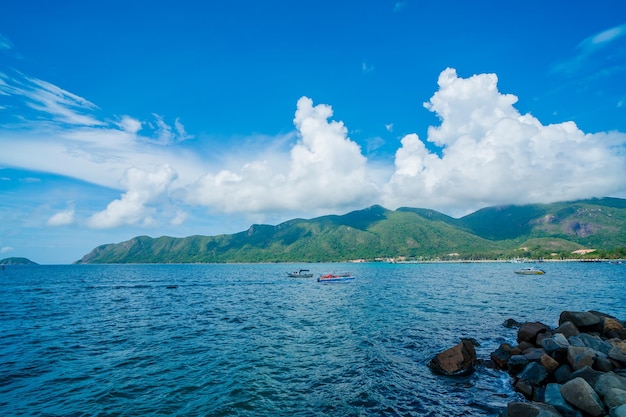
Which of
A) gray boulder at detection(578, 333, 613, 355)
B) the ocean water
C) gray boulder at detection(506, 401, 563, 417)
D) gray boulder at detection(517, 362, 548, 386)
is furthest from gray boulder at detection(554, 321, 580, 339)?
gray boulder at detection(506, 401, 563, 417)

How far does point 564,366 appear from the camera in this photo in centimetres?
1794

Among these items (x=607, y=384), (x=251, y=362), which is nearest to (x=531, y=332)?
(x=607, y=384)

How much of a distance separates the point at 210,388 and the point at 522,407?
15.9 m

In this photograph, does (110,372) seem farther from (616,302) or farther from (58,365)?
(616,302)

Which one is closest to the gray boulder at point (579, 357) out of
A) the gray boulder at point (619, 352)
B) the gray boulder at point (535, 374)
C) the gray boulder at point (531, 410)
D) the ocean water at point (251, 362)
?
the gray boulder at point (619, 352)

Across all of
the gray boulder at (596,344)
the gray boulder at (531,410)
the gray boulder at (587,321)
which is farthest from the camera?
the gray boulder at (587,321)

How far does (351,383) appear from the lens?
1977 cm

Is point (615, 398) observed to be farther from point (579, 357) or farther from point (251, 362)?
point (251, 362)

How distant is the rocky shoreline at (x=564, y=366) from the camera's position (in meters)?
13.4

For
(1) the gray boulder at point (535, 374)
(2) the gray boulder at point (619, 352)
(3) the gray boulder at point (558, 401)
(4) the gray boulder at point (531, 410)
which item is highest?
(2) the gray boulder at point (619, 352)

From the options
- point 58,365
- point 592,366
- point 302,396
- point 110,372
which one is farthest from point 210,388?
point 592,366

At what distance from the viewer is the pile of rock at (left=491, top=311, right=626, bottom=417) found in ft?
43.9

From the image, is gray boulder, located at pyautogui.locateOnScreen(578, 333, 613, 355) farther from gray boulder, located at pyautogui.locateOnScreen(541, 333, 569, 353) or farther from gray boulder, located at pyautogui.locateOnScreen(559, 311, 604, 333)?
gray boulder, located at pyautogui.locateOnScreen(559, 311, 604, 333)

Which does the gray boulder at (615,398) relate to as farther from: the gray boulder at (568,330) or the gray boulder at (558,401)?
the gray boulder at (568,330)
